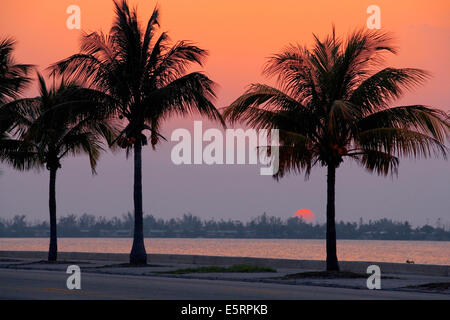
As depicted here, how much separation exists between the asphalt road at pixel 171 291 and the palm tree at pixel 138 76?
35.4 feet

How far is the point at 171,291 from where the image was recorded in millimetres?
22438

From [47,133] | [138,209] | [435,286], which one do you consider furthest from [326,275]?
[47,133]

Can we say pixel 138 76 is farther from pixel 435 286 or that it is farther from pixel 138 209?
pixel 435 286

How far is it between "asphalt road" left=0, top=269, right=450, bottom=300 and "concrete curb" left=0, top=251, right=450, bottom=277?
7.14m

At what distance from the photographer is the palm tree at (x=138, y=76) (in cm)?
3550

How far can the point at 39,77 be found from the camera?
1625 inches

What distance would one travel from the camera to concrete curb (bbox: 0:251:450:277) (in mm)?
31297

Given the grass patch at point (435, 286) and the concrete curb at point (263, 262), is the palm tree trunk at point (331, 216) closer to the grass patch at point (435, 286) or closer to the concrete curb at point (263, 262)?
the concrete curb at point (263, 262)

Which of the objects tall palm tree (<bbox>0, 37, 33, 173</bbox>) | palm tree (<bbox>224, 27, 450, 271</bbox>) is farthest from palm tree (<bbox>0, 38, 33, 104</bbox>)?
palm tree (<bbox>224, 27, 450, 271</bbox>)

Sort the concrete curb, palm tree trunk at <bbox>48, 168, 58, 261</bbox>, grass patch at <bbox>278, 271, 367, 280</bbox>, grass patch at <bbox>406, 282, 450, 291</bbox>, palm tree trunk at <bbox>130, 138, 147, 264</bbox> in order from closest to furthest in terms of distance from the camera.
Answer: grass patch at <bbox>406, 282, 450, 291</bbox> < grass patch at <bbox>278, 271, 367, 280</bbox> < the concrete curb < palm tree trunk at <bbox>130, 138, 147, 264</bbox> < palm tree trunk at <bbox>48, 168, 58, 261</bbox>

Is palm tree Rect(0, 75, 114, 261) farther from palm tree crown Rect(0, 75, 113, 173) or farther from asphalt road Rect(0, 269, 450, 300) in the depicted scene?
asphalt road Rect(0, 269, 450, 300)

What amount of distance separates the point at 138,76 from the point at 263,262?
31.3 feet
